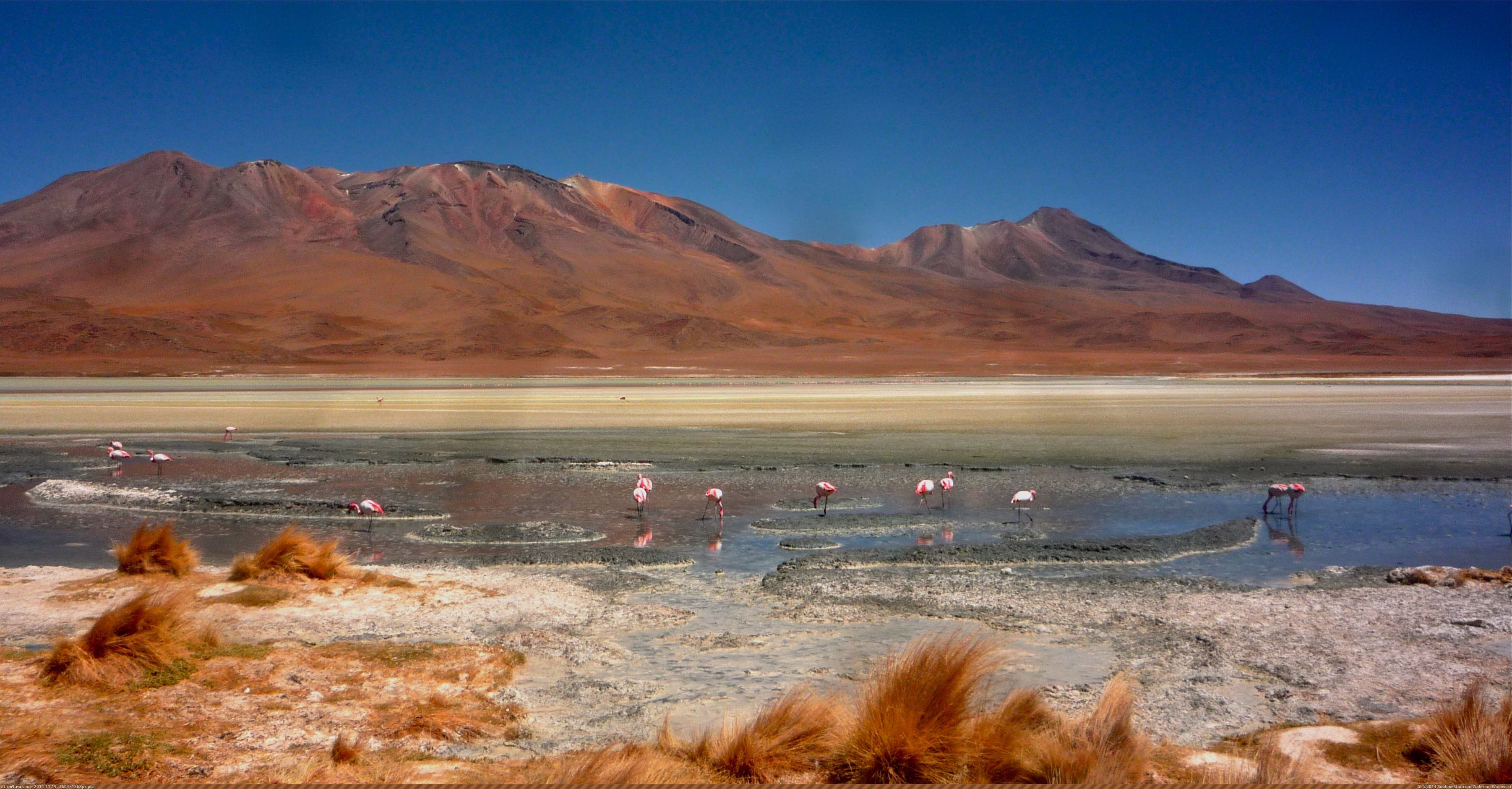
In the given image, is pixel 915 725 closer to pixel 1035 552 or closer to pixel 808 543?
pixel 1035 552

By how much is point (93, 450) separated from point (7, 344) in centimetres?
8409

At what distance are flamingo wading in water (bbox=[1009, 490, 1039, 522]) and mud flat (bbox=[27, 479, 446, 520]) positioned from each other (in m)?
6.98

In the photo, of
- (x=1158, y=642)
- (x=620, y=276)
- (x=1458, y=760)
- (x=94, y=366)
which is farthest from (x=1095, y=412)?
(x=620, y=276)

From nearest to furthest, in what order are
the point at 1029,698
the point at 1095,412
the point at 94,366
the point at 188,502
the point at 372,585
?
the point at 1029,698, the point at 372,585, the point at 188,502, the point at 1095,412, the point at 94,366

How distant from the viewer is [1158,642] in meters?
6.47

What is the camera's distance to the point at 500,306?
12325 cm

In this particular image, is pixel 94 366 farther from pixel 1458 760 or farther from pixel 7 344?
pixel 1458 760

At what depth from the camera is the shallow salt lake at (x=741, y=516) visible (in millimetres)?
9523

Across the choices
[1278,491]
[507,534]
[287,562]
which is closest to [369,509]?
[507,534]

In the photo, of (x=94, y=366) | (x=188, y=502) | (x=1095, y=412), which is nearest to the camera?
(x=188, y=502)

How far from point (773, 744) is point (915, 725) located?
0.61 m

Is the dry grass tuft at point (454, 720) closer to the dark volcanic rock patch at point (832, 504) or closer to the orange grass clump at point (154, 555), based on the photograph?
the orange grass clump at point (154, 555)

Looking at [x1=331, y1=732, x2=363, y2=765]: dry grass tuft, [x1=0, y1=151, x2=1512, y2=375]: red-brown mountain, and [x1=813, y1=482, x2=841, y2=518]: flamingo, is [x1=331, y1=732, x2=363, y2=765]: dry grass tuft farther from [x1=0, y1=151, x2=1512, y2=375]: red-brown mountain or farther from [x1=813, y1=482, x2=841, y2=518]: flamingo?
[x1=0, y1=151, x2=1512, y2=375]: red-brown mountain

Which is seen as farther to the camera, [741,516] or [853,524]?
[741,516]
